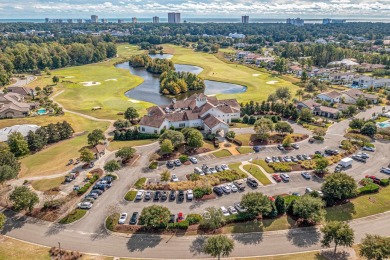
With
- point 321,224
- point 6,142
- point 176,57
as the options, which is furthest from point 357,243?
point 176,57

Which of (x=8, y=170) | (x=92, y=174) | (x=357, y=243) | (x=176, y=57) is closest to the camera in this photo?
(x=357, y=243)

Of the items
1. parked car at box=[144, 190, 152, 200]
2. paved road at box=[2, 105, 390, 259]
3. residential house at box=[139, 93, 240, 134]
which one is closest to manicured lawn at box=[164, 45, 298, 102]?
residential house at box=[139, 93, 240, 134]

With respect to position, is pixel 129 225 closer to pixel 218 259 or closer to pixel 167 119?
pixel 218 259

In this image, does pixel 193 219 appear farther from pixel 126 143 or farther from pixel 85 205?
pixel 126 143

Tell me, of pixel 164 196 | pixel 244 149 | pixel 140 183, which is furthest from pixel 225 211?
pixel 244 149

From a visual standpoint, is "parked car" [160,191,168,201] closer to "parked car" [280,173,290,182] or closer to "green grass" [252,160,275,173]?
"green grass" [252,160,275,173]

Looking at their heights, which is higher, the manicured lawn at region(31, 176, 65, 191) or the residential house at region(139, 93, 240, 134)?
the residential house at region(139, 93, 240, 134)

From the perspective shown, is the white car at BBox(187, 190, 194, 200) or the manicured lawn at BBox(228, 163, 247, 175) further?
the manicured lawn at BBox(228, 163, 247, 175)
